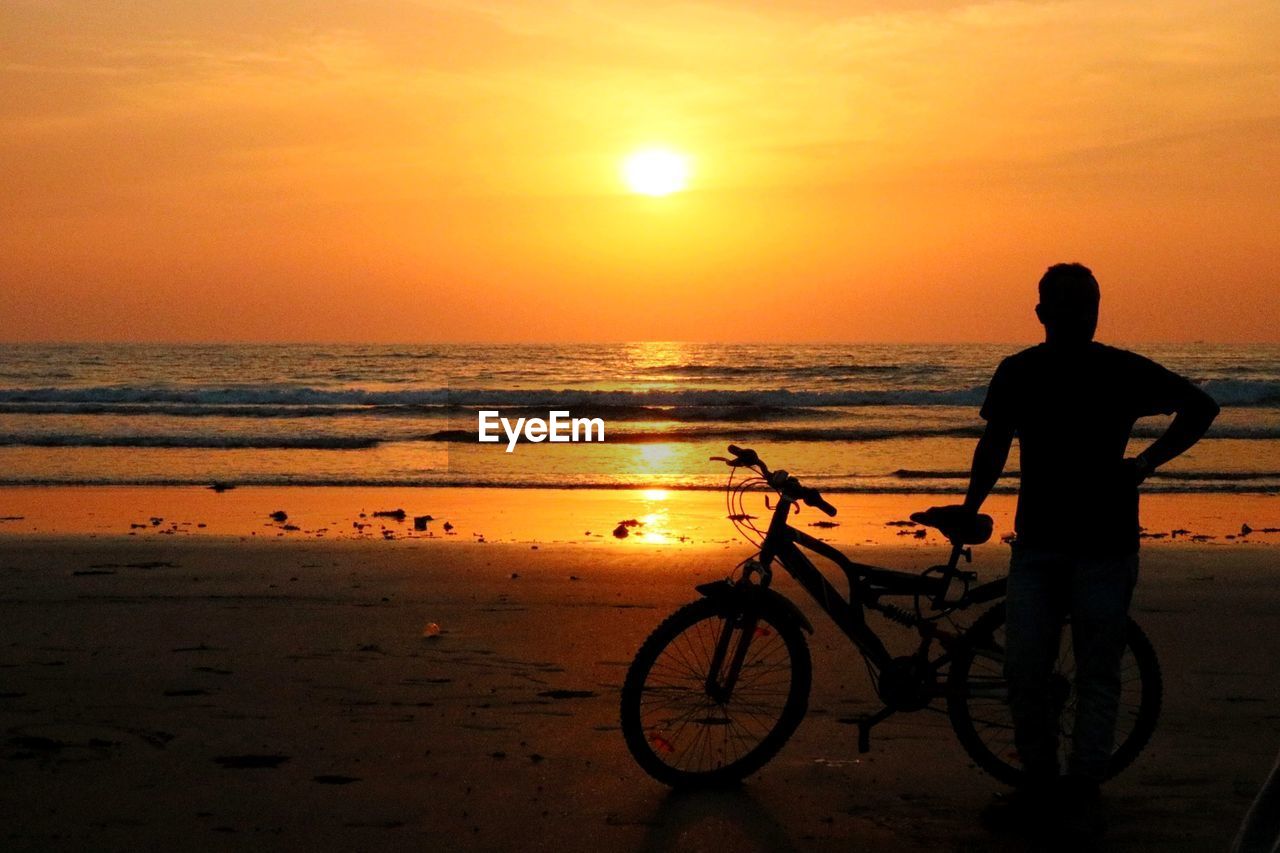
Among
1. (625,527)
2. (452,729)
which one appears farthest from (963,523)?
(625,527)

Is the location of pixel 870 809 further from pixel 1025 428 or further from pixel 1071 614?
pixel 1025 428

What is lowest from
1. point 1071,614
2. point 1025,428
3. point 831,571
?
point 831,571

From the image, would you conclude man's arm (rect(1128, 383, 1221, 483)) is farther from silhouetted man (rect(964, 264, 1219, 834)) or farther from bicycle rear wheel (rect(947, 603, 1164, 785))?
bicycle rear wheel (rect(947, 603, 1164, 785))

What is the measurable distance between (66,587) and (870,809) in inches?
244

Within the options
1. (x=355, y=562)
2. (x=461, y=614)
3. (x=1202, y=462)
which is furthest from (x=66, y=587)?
(x=1202, y=462)

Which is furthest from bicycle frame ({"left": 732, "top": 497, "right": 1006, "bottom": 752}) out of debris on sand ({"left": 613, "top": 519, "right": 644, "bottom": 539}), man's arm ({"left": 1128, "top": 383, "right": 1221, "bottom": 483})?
debris on sand ({"left": 613, "top": 519, "right": 644, "bottom": 539})

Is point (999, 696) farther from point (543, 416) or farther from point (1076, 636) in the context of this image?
point (543, 416)

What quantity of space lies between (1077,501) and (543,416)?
31693 mm

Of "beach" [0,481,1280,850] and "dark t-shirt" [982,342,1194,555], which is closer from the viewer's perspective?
"dark t-shirt" [982,342,1194,555]

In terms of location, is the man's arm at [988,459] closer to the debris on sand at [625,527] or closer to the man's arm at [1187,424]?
the man's arm at [1187,424]

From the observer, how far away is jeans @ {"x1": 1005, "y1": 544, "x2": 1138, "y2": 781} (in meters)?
3.96

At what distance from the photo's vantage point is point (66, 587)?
335 inches

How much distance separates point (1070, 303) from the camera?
157 inches

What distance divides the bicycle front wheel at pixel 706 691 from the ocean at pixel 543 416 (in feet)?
37.8
